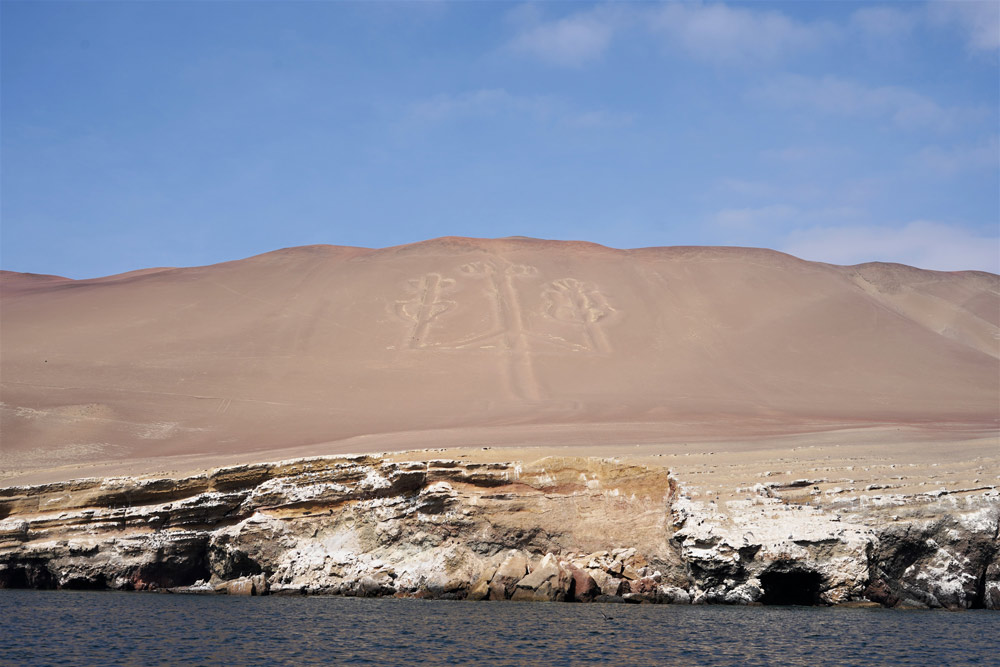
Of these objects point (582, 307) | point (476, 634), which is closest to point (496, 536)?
point (476, 634)

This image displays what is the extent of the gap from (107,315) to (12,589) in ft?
130

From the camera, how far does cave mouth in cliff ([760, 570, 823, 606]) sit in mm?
20703

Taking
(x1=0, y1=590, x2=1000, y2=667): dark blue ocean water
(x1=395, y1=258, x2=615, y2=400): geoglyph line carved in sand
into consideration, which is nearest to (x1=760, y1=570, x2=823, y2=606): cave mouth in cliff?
(x1=0, y1=590, x2=1000, y2=667): dark blue ocean water

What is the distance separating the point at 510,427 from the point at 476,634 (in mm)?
24051

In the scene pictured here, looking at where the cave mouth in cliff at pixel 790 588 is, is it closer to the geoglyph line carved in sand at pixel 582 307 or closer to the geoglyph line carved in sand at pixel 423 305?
the geoglyph line carved in sand at pixel 582 307

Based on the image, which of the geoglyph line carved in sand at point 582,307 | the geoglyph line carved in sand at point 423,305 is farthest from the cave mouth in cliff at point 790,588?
the geoglyph line carved in sand at point 423,305

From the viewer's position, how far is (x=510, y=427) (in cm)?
4122

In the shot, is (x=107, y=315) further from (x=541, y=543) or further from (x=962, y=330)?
(x=962, y=330)

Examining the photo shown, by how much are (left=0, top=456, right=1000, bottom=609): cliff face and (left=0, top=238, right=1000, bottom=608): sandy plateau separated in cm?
6

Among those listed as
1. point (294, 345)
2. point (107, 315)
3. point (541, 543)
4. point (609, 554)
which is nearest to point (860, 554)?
point (609, 554)

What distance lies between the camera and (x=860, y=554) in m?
20.3

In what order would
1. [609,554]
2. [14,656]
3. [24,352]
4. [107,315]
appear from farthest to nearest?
[107,315] < [24,352] < [609,554] < [14,656]

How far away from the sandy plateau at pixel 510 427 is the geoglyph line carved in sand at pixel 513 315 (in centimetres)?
24

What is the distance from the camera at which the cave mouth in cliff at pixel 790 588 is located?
67.9 feet
